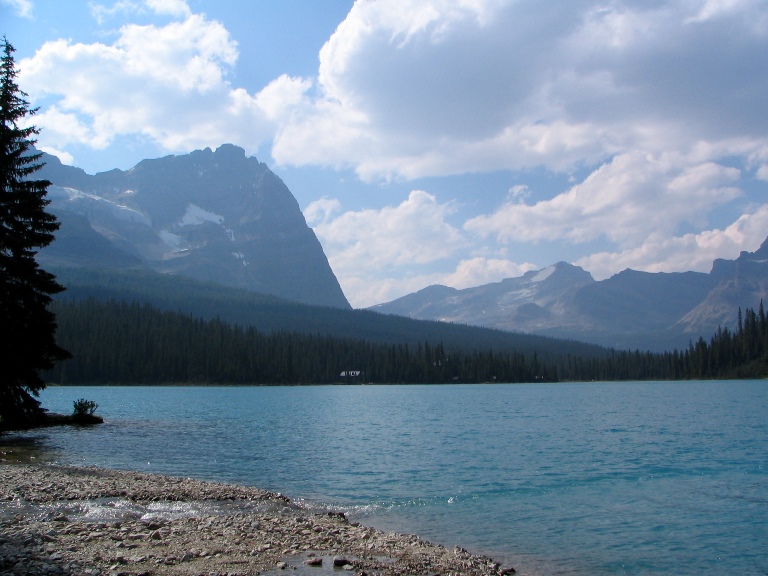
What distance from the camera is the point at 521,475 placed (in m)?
36.2

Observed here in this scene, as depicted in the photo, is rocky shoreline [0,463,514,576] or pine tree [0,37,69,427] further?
pine tree [0,37,69,427]

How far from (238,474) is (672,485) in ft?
77.7

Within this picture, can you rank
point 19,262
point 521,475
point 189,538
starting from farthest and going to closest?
point 19,262
point 521,475
point 189,538

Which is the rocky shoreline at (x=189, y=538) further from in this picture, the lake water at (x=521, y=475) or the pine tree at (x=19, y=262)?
the pine tree at (x=19, y=262)

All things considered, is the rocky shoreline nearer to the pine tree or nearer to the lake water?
the lake water

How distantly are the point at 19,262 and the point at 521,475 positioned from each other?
1346 inches

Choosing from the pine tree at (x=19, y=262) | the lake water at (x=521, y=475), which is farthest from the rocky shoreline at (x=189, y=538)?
the pine tree at (x=19, y=262)

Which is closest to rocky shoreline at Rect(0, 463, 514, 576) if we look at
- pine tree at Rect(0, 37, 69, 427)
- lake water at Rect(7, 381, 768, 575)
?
lake water at Rect(7, 381, 768, 575)

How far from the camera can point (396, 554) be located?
18.2 meters

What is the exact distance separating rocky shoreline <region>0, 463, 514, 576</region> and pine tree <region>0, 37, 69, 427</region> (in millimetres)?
14859

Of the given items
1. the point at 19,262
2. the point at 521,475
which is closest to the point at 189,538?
the point at 521,475

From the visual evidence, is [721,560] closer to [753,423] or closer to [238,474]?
[238,474]

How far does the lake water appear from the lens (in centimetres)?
2188

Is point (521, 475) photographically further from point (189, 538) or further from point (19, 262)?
point (19, 262)
